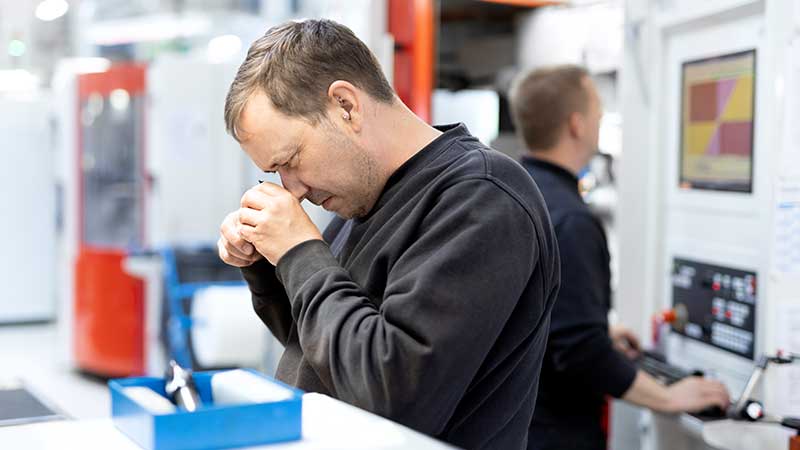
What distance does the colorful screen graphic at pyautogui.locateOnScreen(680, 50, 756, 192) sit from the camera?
279 centimetres

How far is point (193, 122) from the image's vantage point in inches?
247

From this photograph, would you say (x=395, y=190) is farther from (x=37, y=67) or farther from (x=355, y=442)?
(x=37, y=67)

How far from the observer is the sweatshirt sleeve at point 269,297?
5.80ft

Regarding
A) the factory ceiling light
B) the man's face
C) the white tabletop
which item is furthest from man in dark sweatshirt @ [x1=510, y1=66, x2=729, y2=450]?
the factory ceiling light

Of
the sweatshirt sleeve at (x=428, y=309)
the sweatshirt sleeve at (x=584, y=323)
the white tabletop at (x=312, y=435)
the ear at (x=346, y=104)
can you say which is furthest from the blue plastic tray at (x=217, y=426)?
the sweatshirt sleeve at (x=584, y=323)

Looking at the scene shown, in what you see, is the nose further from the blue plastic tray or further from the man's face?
the blue plastic tray

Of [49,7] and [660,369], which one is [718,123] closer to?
[660,369]

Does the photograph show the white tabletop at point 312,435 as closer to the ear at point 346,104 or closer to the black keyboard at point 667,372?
the ear at point 346,104

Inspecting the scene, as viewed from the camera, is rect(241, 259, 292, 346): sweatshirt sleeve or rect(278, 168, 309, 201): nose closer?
rect(278, 168, 309, 201): nose

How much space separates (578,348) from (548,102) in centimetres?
77

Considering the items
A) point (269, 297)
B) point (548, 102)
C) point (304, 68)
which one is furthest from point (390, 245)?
point (548, 102)

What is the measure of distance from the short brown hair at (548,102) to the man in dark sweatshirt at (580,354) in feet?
0.10

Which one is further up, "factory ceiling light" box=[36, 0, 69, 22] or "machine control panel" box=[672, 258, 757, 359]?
"factory ceiling light" box=[36, 0, 69, 22]

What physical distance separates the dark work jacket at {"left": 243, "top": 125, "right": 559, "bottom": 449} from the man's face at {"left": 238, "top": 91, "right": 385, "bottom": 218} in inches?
2.3
